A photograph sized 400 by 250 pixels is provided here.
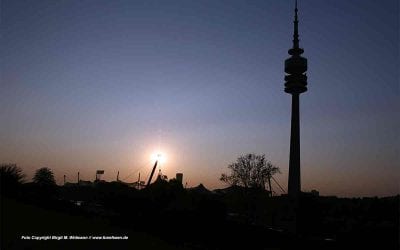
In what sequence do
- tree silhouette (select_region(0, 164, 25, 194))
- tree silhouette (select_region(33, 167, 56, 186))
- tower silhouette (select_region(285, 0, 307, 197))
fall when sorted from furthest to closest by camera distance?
tower silhouette (select_region(285, 0, 307, 197)) < tree silhouette (select_region(33, 167, 56, 186)) < tree silhouette (select_region(0, 164, 25, 194))

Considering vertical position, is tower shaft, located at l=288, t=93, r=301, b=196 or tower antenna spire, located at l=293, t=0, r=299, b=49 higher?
tower antenna spire, located at l=293, t=0, r=299, b=49

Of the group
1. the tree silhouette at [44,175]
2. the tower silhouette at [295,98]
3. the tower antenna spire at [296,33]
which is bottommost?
the tree silhouette at [44,175]

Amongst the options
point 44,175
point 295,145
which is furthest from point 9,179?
point 295,145

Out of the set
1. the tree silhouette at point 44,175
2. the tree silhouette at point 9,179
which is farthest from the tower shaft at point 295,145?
the tree silhouette at point 9,179

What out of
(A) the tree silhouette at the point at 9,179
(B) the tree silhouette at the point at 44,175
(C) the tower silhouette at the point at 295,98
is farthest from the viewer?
(C) the tower silhouette at the point at 295,98

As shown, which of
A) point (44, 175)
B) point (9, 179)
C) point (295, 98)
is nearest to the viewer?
point (9, 179)

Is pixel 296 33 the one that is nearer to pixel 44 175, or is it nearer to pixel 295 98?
pixel 295 98

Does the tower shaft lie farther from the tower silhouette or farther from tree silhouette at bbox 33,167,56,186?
tree silhouette at bbox 33,167,56,186

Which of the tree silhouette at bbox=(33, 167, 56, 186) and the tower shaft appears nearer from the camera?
the tree silhouette at bbox=(33, 167, 56, 186)

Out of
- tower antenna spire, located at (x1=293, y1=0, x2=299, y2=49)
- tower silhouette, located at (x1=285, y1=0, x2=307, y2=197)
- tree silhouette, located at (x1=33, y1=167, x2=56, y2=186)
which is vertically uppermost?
tower antenna spire, located at (x1=293, y1=0, x2=299, y2=49)

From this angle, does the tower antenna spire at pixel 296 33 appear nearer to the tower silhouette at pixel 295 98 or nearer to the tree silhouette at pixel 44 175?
the tower silhouette at pixel 295 98

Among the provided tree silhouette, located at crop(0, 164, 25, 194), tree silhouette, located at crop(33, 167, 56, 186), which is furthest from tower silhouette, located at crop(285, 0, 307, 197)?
tree silhouette, located at crop(0, 164, 25, 194)

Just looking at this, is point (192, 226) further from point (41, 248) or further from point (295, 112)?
point (295, 112)

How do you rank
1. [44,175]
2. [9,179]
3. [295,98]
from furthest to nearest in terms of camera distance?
[295,98], [44,175], [9,179]
